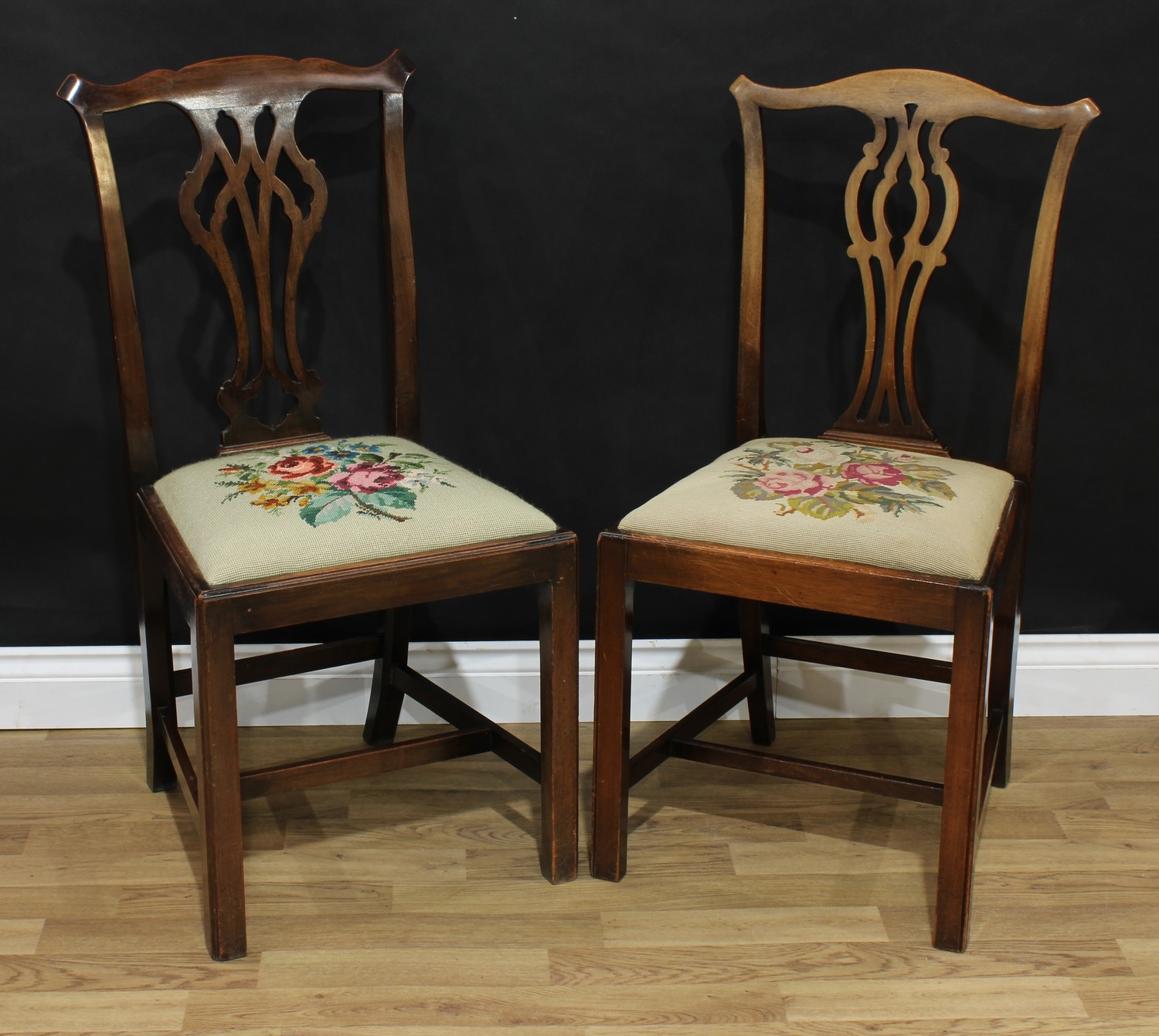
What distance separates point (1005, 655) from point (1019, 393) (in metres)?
0.38

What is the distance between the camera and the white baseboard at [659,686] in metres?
2.08

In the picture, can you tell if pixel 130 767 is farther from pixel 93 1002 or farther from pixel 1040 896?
pixel 1040 896

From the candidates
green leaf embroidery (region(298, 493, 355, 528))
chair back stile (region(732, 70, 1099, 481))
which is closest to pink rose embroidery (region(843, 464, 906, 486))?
chair back stile (region(732, 70, 1099, 481))

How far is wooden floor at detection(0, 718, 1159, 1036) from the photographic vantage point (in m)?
1.45

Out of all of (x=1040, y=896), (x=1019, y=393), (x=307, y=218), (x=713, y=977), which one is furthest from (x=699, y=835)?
(x=307, y=218)

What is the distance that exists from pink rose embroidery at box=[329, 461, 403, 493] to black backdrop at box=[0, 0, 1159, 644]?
381 millimetres

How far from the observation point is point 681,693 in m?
2.14

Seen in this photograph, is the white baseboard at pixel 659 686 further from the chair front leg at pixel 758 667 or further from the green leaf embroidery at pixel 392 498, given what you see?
the green leaf embroidery at pixel 392 498

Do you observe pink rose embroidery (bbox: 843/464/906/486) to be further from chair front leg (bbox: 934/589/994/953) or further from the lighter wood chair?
chair front leg (bbox: 934/589/994/953)

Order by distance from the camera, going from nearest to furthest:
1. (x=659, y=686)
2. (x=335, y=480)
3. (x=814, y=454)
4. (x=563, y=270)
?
(x=335, y=480) < (x=814, y=454) < (x=563, y=270) < (x=659, y=686)

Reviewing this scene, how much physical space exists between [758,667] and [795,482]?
18.8 inches

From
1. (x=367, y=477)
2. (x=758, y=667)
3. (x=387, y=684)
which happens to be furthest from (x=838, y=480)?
(x=387, y=684)

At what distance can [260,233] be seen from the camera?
5.66 feet

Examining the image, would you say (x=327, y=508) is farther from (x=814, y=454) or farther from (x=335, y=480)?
(x=814, y=454)
